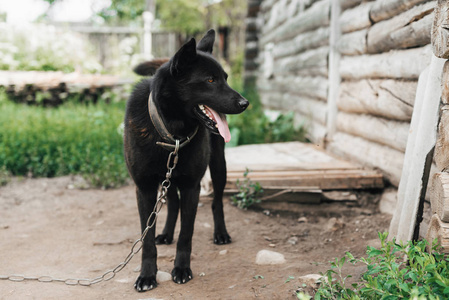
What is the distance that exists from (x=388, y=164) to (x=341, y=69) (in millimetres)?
1721

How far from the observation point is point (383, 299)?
1766 millimetres

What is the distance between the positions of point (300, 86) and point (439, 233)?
16.5 ft

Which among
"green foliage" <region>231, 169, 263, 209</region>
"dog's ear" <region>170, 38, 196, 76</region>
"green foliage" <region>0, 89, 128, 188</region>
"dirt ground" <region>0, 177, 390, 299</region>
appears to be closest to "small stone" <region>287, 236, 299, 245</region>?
"dirt ground" <region>0, 177, 390, 299</region>

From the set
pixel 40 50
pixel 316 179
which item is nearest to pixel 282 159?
pixel 316 179

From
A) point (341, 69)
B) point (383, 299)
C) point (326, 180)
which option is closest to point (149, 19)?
point (341, 69)

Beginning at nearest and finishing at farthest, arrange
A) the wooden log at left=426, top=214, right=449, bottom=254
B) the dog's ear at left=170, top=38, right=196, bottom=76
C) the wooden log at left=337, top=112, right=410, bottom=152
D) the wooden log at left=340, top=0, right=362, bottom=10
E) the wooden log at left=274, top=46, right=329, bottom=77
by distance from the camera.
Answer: the wooden log at left=426, top=214, right=449, bottom=254
the dog's ear at left=170, top=38, right=196, bottom=76
the wooden log at left=337, top=112, right=410, bottom=152
the wooden log at left=340, top=0, right=362, bottom=10
the wooden log at left=274, top=46, right=329, bottom=77

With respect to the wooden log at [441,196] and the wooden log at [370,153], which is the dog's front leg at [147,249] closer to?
the wooden log at [441,196]

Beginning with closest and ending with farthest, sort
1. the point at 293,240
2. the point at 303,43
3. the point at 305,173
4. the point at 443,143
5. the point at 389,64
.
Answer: the point at 443,143 → the point at 293,240 → the point at 389,64 → the point at 305,173 → the point at 303,43

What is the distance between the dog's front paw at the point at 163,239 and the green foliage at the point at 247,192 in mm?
911

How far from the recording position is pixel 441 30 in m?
2.13

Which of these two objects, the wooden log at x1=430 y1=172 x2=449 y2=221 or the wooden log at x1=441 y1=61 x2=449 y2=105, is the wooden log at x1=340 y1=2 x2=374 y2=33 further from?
the wooden log at x1=430 y1=172 x2=449 y2=221

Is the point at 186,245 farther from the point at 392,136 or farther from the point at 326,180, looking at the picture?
the point at 392,136

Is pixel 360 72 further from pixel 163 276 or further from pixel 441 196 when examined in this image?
pixel 163 276

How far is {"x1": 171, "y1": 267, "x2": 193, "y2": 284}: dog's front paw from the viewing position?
260cm
